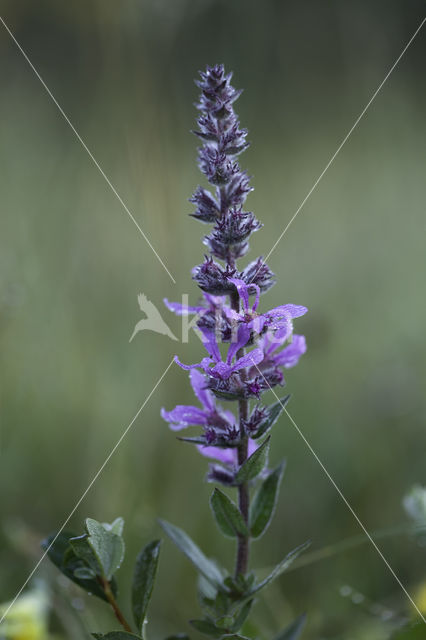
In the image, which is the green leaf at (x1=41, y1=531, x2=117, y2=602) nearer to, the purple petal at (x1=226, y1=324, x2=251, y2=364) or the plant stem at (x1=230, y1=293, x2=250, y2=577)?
the plant stem at (x1=230, y1=293, x2=250, y2=577)

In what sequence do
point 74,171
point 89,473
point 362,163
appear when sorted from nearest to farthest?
point 89,473, point 74,171, point 362,163

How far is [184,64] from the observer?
7254 millimetres

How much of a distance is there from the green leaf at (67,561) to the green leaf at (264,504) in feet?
1.45

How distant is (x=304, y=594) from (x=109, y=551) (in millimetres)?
1158

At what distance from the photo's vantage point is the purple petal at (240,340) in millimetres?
1609

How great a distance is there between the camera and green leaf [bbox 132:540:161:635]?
1.58 meters

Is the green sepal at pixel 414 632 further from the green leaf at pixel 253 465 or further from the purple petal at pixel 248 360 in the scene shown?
the purple petal at pixel 248 360

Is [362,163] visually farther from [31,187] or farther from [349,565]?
[349,565]

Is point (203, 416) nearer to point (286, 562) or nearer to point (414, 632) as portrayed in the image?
point (286, 562)

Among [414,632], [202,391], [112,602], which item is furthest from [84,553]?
[414,632]

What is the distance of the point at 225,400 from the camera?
169 cm

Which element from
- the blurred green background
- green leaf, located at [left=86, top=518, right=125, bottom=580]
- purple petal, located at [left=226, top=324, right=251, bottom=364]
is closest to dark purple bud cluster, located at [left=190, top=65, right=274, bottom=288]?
purple petal, located at [left=226, top=324, right=251, bottom=364]

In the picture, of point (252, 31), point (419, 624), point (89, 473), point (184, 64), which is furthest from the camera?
point (184, 64)

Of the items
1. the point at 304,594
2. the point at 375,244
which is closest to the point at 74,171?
the point at 375,244
